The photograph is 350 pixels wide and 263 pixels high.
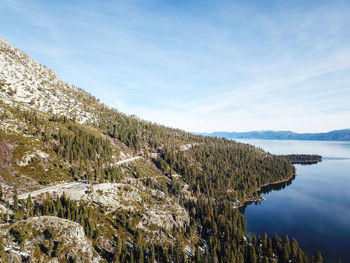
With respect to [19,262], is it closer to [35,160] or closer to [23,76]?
[35,160]

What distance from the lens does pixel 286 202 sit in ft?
556

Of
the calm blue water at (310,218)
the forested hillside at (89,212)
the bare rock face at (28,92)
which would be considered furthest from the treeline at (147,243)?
the bare rock face at (28,92)

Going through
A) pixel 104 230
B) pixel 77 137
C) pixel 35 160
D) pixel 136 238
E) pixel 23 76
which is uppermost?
pixel 23 76

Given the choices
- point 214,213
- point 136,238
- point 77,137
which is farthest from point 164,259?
point 77,137

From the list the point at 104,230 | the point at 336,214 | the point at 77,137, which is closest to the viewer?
the point at 104,230

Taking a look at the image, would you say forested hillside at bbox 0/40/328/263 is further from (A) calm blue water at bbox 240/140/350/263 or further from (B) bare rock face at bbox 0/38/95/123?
(A) calm blue water at bbox 240/140/350/263

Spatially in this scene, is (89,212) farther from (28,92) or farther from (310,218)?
(28,92)

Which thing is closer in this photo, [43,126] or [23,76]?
[43,126]

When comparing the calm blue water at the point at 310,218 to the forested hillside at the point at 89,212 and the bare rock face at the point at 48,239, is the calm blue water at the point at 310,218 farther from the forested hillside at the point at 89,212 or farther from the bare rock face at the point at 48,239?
the bare rock face at the point at 48,239

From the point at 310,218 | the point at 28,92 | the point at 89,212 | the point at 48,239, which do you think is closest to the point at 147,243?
the point at 89,212

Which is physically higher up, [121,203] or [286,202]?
[121,203]

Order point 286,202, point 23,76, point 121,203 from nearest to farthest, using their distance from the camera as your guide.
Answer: point 121,203
point 286,202
point 23,76

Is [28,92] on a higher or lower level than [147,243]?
higher

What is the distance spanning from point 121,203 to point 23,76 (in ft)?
585
